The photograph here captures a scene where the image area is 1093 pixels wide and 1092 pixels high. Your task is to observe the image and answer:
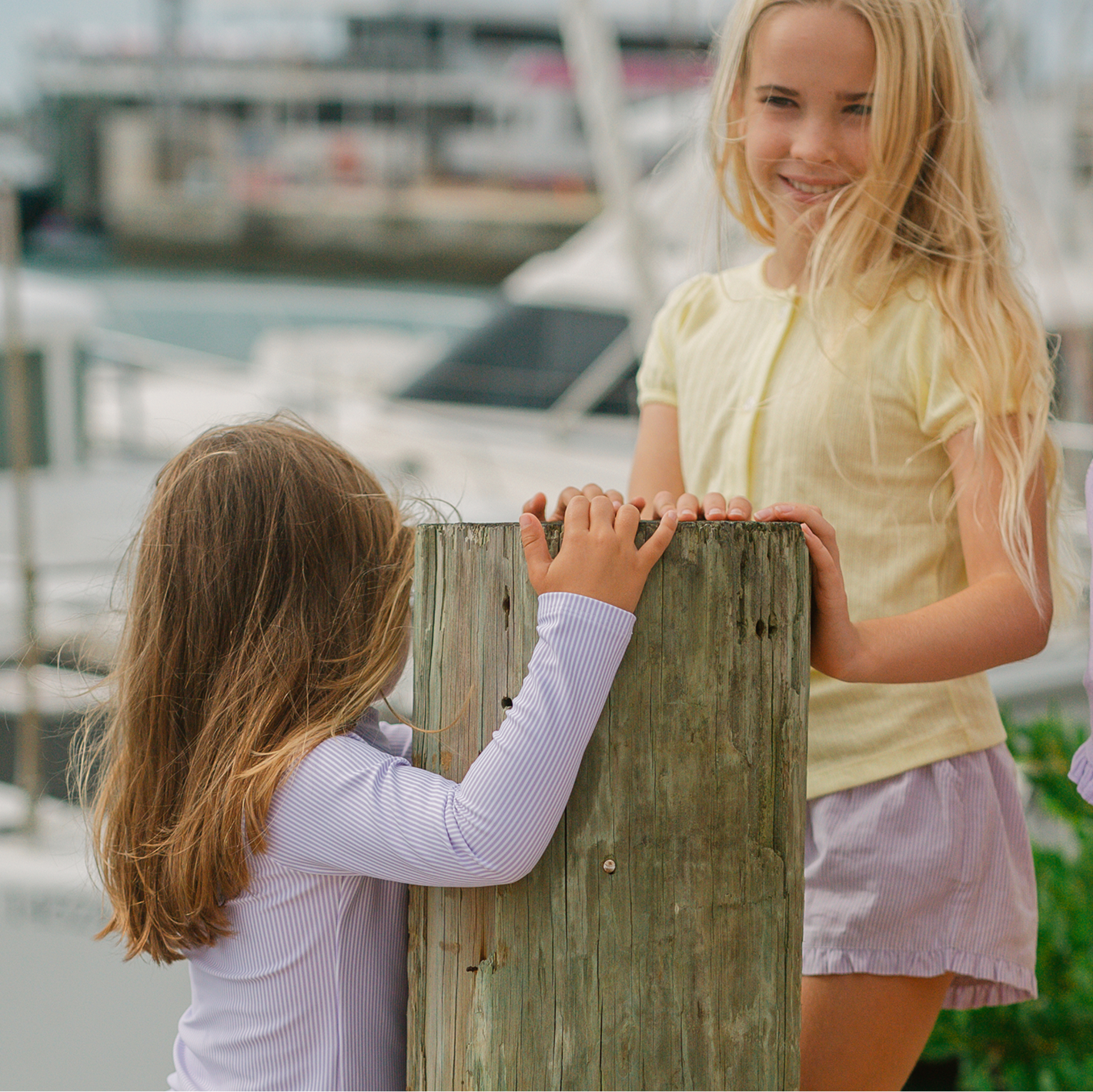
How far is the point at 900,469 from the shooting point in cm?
139

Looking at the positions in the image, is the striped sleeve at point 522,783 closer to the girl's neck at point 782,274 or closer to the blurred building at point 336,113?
the girl's neck at point 782,274

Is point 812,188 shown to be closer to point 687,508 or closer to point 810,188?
point 810,188

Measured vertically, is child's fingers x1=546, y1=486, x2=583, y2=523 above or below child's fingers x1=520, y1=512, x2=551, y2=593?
above

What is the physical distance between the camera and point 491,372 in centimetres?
750

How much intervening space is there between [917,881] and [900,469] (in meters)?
0.43

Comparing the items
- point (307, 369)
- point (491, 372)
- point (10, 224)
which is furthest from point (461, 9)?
point (10, 224)

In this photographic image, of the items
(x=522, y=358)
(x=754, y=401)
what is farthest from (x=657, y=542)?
(x=522, y=358)

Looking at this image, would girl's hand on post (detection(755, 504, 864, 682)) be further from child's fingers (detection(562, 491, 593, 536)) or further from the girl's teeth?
the girl's teeth

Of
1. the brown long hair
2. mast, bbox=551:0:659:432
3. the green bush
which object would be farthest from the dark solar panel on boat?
the brown long hair

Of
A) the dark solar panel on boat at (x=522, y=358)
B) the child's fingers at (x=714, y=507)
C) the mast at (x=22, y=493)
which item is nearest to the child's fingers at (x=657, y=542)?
the child's fingers at (x=714, y=507)

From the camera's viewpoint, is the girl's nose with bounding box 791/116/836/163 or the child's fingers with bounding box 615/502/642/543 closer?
the child's fingers with bounding box 615/502/642/543

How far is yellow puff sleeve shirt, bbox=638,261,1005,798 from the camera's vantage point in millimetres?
1379

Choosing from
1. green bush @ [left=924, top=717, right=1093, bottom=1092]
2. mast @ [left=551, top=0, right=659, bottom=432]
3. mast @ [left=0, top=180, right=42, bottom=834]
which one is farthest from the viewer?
mast @ [left=551, top=0, right=659, bottom=432]

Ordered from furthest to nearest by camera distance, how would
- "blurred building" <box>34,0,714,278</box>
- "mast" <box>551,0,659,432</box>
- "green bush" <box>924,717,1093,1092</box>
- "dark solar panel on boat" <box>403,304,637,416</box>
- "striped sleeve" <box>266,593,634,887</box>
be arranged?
"blurred building" <box>34,0,714,278</box>
"dark solar panel on boat" <box>403,304,637,416</box>
"mast" <box>551,0,659,432</box>
"green bush" <box>924,717,1093,1092</box>
"striped sleeve" <box>266,593,634,887</box>
